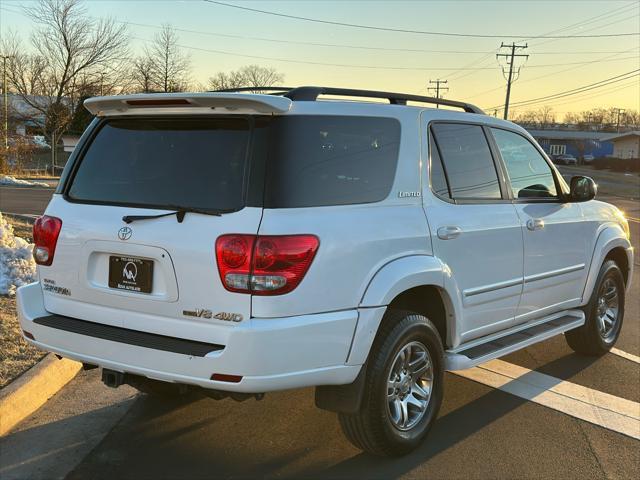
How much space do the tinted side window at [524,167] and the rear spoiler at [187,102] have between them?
7.28 ft

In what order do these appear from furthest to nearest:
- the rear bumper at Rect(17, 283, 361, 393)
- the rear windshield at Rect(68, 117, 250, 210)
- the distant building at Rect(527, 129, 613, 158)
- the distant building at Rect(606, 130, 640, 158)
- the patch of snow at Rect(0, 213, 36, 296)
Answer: the distant building at Rect(527, 129, 613, 158) → the distant building at Rect(606, 130, 640, 158) → the patch of snow at Rect(0, 213, 36, 296) → the rear windshield at Rect(68, 117, 250, 210) → the rear bumper at Rect(17, 283, 361, 393)

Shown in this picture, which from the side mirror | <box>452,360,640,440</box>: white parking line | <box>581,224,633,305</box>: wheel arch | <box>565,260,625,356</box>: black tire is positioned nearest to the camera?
<box>452,360,640,440</box>: white parking line

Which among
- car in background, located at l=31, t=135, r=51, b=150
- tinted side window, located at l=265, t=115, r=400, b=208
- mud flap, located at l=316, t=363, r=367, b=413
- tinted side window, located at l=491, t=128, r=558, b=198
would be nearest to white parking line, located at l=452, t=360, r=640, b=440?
tinted side window, located at l=491, t=128, r=558, b=198

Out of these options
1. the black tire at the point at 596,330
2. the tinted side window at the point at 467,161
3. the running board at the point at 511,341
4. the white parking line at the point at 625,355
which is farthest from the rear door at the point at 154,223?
the white parking line at the point at 625,355

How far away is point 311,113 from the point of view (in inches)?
133

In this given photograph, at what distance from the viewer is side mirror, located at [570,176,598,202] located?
524cm

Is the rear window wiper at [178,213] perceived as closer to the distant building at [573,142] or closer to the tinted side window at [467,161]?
the tinted side window at [467,161]

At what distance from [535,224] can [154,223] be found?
2884 mm

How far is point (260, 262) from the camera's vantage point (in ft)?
9.96

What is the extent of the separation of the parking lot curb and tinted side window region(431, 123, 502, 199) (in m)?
3.04

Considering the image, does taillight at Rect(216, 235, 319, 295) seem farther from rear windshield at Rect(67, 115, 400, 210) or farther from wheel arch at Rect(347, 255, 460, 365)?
wheel arch at Rect(347, 255, 460, 365)

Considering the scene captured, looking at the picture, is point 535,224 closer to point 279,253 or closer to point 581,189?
point 581,189

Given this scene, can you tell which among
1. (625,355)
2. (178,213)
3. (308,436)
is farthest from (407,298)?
(625,355)

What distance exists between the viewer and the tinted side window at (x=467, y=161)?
13.8 ft
